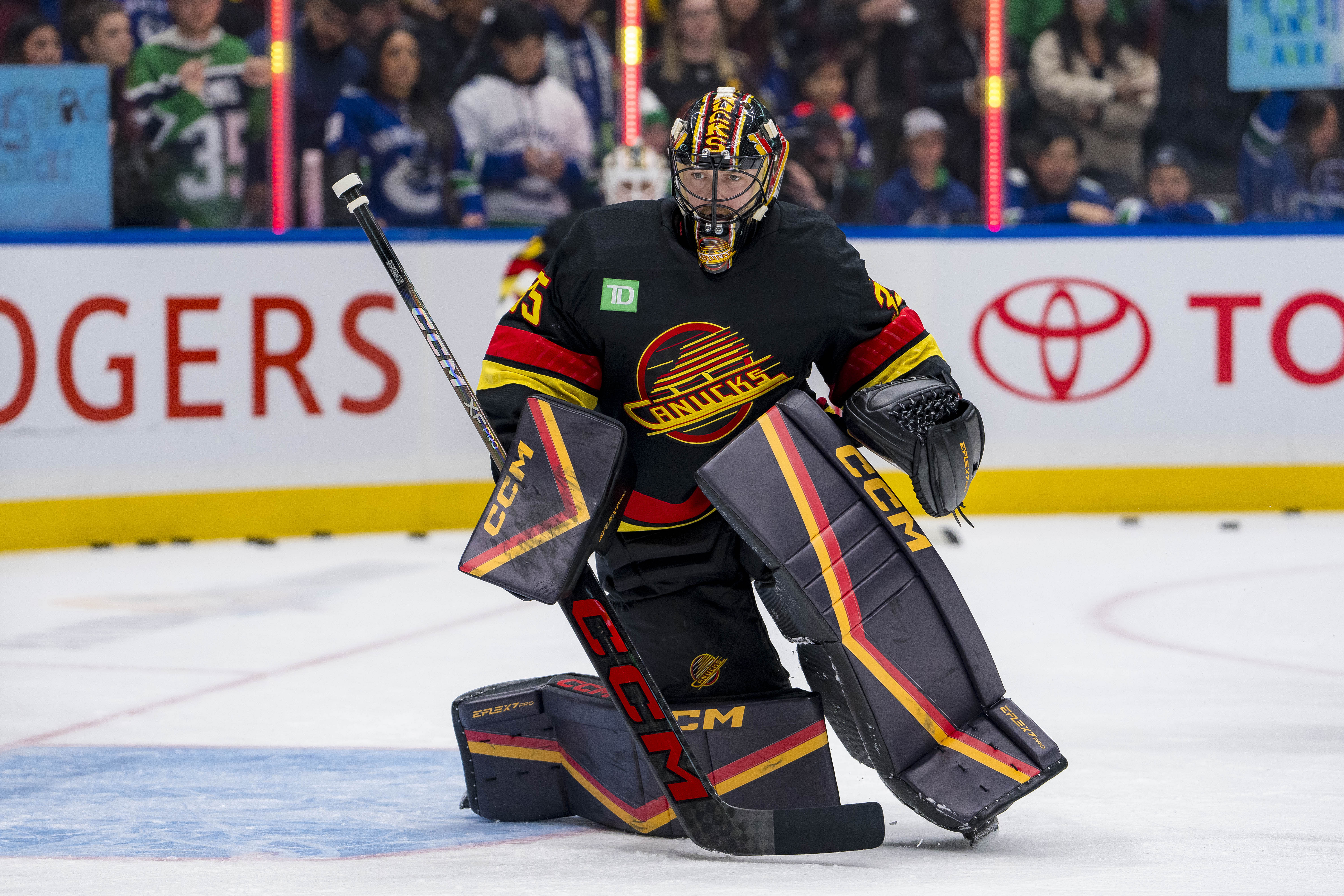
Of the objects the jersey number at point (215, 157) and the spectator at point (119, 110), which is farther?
the jersey number at point (215, 157)

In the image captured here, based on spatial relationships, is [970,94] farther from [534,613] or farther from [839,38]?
[534,613]

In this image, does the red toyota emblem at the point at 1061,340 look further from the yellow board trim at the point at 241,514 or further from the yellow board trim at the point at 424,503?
the yellow board trim at the point at 241,514

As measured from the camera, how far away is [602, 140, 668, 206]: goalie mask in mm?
5828

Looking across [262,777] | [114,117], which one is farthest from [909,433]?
[114,117]

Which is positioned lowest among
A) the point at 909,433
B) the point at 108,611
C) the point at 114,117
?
the point at 108,611

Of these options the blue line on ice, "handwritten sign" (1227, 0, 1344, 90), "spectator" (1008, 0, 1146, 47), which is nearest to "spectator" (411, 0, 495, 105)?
"spectator" (1008, 0, 1146, 47)

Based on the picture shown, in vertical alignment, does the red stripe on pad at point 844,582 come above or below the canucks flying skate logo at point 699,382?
below

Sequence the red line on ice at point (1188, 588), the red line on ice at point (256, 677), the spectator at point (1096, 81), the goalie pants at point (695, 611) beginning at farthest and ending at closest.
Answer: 1. the spectator at point (1096, 81)
2. the red line on ice at point (1188, 588)
3. the red line on ice at point (256, 677)
4. the goalie pants at point (695, 611)

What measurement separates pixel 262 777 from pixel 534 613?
1854 millimetres

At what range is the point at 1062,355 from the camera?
276 inches

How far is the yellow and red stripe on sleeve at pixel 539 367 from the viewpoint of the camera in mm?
2873

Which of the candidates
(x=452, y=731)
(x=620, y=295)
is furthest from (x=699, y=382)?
(x=452, y=731)

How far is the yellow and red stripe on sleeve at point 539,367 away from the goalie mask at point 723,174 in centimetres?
25

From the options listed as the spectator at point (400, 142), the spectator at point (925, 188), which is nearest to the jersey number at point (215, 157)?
the spectator at point (400, 142)
